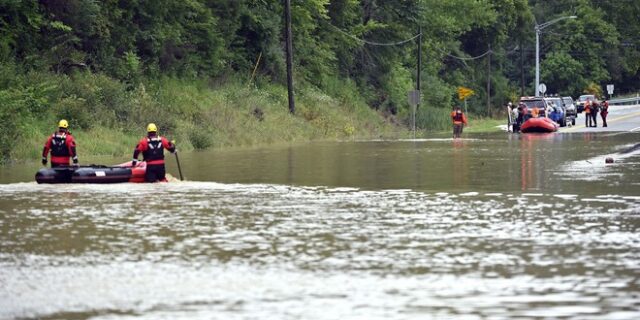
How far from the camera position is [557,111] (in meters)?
73.0

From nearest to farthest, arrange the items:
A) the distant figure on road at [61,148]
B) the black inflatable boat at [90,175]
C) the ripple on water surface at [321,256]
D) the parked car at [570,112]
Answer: the ripple on water surface at [321,256]
the black inflatable boat at [90,175]
the distant figure on road at [61,148]
the parked car at [570,112]

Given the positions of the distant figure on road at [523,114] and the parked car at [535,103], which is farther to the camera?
the parked car at [535,103]

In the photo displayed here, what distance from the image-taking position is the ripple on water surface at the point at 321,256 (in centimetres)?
→ 1273

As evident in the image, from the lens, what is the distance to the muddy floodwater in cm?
1280

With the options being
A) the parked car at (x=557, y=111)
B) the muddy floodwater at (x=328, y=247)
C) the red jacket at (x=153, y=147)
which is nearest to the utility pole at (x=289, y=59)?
the parked car at (x=557, y=111)

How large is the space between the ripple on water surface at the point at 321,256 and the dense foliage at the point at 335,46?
1845 centimetres

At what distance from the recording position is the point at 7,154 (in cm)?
3809

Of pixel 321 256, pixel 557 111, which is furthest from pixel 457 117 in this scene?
pixel 321 256

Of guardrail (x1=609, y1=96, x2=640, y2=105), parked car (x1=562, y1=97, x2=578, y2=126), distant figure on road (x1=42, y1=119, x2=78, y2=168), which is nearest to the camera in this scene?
distant figure on road (x1=42, y1=119, x2=78, y2=168)

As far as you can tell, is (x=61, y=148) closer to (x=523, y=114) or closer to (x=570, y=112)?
(x=523, y=114)

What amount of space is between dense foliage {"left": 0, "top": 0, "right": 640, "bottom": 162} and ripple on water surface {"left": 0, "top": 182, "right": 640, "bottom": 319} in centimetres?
1845

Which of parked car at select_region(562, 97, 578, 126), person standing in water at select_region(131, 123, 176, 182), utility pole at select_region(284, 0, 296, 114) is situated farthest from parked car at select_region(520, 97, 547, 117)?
person standing in water at select_region(131, 123, 176, 182)

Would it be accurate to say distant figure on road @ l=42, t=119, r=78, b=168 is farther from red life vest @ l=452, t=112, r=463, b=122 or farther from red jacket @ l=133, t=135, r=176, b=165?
red life vest @ l=452, t=112, r=463, b=122

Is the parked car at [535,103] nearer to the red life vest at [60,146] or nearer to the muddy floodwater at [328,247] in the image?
the muddy floodwater at [328,247]
